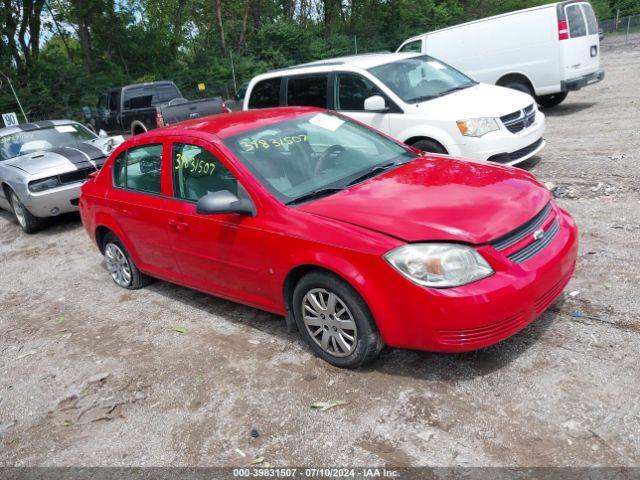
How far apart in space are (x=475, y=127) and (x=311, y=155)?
10.9 feet

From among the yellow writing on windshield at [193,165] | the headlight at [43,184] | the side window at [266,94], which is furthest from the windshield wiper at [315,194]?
the headlight at [43,184]

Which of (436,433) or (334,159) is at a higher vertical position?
(334,159)

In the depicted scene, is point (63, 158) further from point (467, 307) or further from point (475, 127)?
point (467, 307)

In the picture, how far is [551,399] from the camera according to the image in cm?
323

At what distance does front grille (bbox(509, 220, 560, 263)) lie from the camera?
11.1ft

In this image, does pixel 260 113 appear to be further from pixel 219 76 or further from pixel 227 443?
pixel 219 76

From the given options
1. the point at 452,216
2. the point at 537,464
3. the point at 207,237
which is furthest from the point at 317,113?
the point at 537,464

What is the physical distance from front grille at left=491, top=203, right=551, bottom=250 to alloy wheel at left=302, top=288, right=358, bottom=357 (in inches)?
39.3

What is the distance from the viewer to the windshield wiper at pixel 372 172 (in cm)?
417

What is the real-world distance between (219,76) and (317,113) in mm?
20176

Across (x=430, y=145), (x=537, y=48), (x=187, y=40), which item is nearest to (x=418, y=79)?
(x=430, y=145)

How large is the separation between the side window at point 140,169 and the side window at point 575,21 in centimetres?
944

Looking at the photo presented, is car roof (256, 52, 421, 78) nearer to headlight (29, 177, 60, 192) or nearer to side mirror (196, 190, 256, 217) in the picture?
headlight (29, 177, 60, 192)

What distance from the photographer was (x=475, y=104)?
7320 mm
